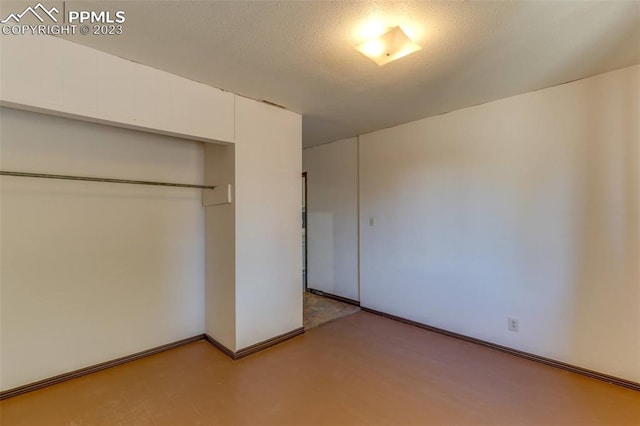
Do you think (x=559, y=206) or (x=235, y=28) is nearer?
(x=235, y=28)

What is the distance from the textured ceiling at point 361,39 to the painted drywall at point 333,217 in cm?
159

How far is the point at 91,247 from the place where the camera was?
244 centimetres

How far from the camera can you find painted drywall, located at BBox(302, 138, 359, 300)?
4227mm

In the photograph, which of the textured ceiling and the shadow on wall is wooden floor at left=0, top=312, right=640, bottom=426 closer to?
the shadow on wall

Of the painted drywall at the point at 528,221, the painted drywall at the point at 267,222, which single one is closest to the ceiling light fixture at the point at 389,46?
the painted drywall at the point at 267,222

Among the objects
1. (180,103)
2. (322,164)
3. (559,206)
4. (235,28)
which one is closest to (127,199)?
(180,103)

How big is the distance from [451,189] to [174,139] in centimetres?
292

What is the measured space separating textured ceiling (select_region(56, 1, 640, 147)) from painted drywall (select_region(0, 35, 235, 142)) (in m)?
0.10

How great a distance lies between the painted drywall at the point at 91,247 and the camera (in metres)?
2.13

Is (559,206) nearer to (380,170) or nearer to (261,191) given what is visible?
(380,170)

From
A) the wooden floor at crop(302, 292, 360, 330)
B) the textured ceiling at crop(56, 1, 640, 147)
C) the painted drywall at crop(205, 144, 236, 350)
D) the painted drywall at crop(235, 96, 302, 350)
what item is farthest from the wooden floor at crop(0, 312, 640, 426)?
the textured ceiling at crop(56, 1, 640, 147)

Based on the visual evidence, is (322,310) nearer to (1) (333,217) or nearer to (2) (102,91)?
(1) (333,217)

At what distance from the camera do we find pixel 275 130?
9.77 ft

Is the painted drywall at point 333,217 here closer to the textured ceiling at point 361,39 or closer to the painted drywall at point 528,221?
the painted drywall at point 528,221
